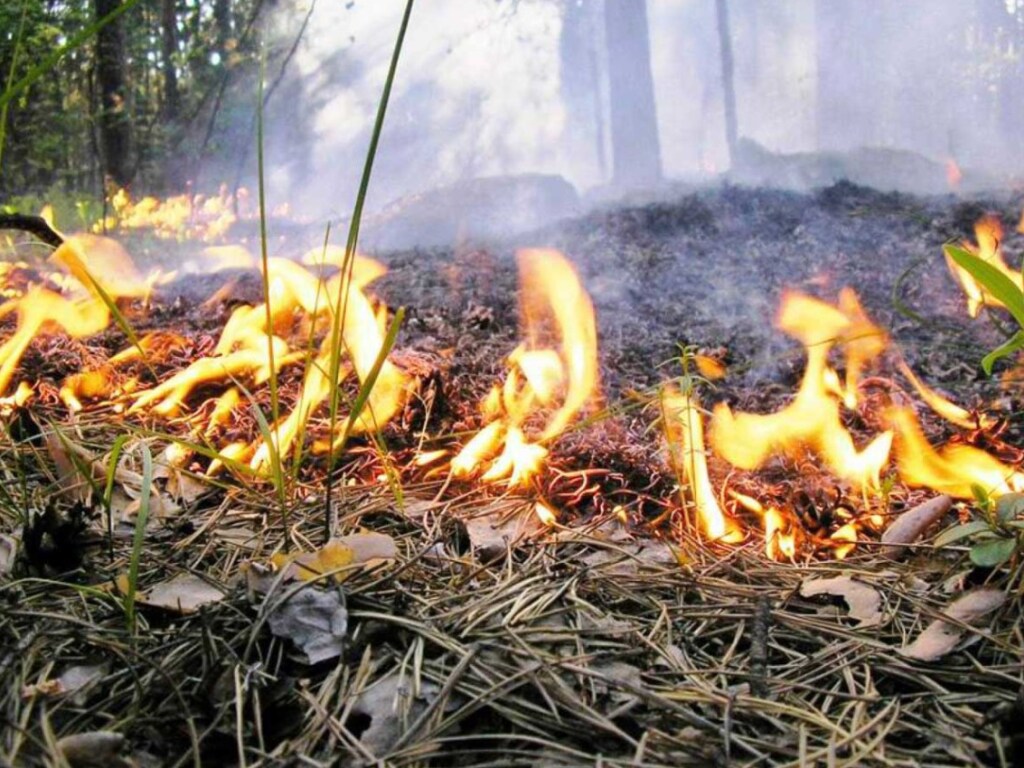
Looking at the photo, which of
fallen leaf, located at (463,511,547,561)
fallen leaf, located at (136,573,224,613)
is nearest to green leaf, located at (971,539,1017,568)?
fallen leaf, located at (463,511,547,561)

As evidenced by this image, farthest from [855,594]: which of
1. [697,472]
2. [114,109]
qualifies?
[114,109]

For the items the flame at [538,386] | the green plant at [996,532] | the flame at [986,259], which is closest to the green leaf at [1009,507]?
the green plant at [996,532]

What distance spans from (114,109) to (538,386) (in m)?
6.00

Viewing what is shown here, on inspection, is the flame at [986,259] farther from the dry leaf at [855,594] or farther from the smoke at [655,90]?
the smoke at [655,90]

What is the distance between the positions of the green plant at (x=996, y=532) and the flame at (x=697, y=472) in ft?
1.23

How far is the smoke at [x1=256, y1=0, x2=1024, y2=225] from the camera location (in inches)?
243

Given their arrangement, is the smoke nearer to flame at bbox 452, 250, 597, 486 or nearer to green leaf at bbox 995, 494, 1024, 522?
flame at bbox 452, 250, 597, 486

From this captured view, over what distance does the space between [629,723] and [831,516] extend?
75cm

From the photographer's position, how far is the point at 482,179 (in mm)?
6051

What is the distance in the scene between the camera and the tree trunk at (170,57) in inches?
269

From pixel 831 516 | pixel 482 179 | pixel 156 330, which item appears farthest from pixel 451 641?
pixel 482 179

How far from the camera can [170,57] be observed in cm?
686

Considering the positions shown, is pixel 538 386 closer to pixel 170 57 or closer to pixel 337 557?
pixel 337 557

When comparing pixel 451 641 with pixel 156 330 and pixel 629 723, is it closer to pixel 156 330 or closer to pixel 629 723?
pixel 629 723
